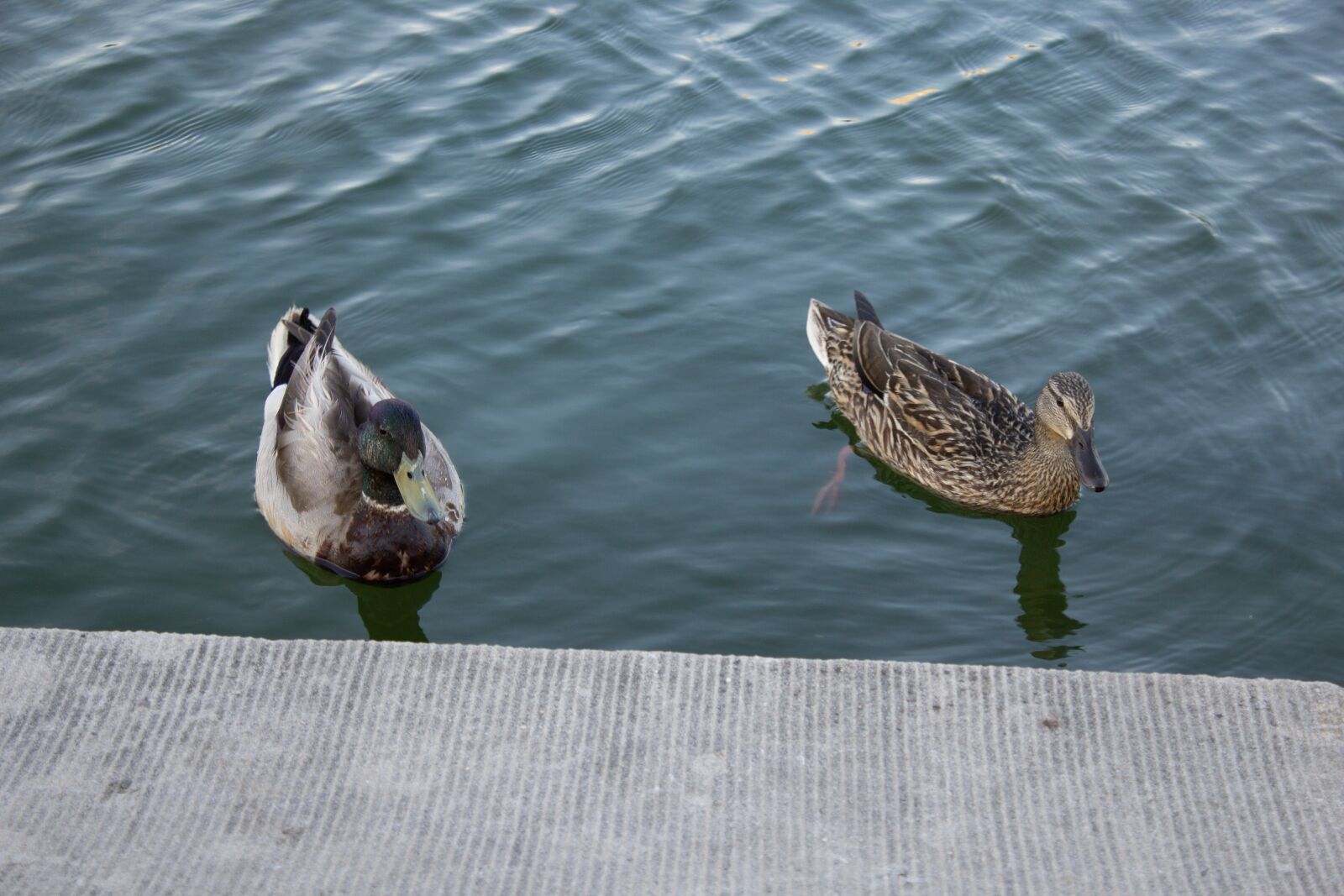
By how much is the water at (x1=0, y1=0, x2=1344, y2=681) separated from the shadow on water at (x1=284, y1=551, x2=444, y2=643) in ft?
0.17

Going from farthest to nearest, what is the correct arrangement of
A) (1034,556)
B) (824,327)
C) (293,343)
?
(824,327) < (293,343) < (1034,556)

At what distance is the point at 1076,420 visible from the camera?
20.2 feet

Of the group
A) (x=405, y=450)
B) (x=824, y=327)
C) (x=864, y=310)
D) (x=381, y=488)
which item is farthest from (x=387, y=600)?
(x=864, y=310)

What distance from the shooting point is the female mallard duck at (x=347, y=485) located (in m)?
5.83

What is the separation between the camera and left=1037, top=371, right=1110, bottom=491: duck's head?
6.00 metres

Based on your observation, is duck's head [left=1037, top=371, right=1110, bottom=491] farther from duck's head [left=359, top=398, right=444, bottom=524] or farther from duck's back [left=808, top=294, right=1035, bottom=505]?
duck's head [left=359, top=398, right=444, bottom=524]

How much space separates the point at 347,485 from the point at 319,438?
0.24 metres

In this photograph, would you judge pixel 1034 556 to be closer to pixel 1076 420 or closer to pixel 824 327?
pixel 1076 420

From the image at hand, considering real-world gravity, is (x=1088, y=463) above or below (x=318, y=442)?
Answer: below

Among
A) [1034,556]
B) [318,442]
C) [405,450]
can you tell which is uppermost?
[405,450]

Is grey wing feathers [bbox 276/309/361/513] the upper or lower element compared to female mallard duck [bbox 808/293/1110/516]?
upper

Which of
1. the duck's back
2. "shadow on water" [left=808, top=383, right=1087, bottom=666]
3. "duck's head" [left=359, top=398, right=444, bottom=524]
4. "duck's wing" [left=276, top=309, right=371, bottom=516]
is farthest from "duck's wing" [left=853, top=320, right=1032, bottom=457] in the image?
"duck's wing" [left=276, top=309, right=371, bottom=516]

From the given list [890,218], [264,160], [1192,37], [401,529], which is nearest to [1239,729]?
[401,529]

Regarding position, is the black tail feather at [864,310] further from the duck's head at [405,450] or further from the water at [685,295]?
the duck's head at [405,450]
